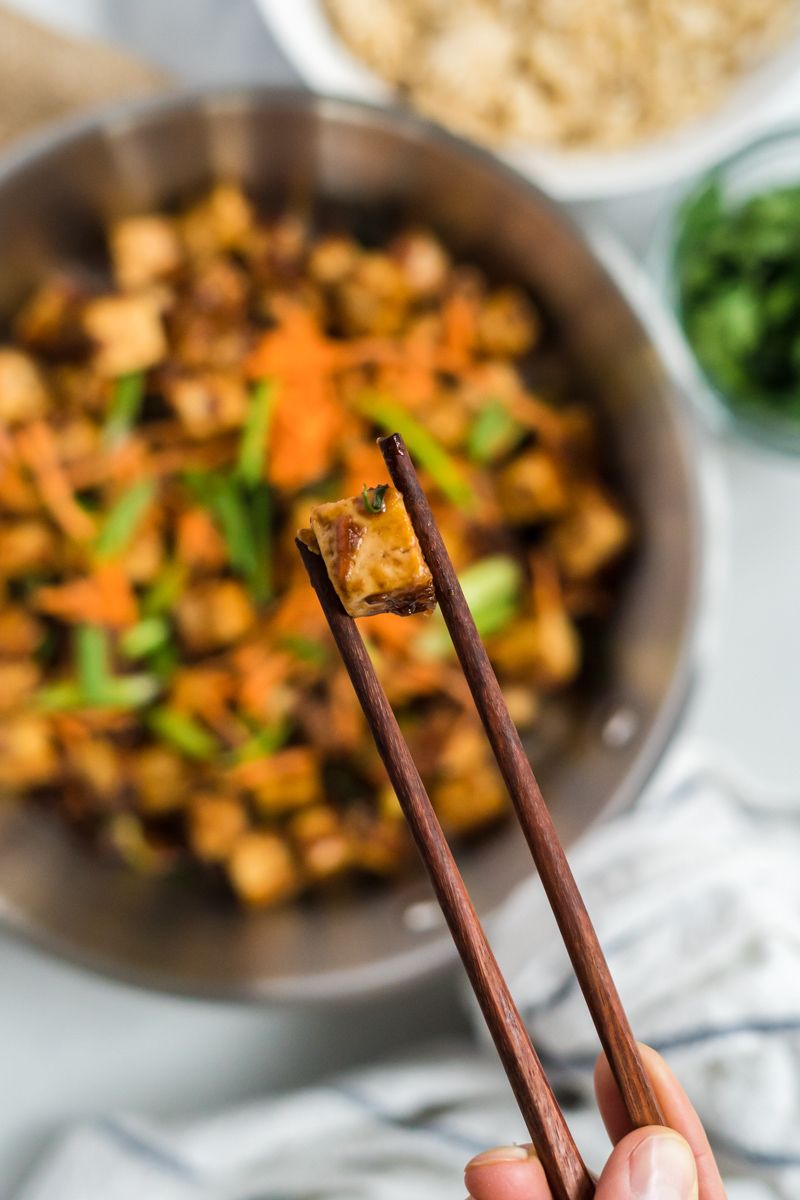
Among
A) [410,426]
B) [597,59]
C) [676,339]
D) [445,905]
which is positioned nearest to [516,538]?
[410,426]

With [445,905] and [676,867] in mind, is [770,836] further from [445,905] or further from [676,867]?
[445,905]

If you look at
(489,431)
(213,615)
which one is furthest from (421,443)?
(213,615)

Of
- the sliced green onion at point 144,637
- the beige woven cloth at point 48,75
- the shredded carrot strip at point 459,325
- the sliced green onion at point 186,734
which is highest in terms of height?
the beige woven cloth at point 48,75

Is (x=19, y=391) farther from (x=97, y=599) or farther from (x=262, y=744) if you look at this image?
(x=262, y=744)

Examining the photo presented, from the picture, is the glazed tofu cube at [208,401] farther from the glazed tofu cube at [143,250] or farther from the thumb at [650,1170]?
the thumb at [650,1170]

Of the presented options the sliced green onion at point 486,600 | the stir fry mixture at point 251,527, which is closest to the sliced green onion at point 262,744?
the stir fry mixture at point 251,527

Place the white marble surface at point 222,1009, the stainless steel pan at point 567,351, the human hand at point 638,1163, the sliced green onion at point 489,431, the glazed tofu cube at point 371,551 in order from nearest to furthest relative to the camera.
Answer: the glazed tofu cube at point 371,551 → the human hand at point 638,1163 → the stainless steel pan at point 567,351 → the sliced green onion at point 489,431 → the white marble surface at point 222,1009

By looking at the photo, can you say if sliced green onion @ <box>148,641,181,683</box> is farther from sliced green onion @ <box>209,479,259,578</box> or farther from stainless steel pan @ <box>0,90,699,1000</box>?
stainless steel pan @ <box>0,90,699,1000</box>

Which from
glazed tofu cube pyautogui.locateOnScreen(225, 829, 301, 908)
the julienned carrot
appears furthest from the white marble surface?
the julienned carrot
